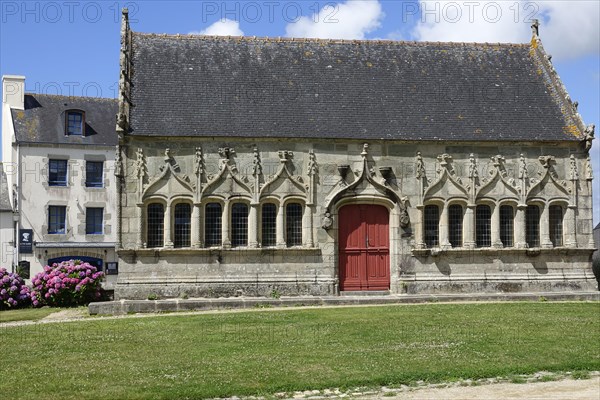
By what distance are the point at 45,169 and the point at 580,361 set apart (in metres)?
34.1

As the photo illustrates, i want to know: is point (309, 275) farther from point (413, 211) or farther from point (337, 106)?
point (337, 106)

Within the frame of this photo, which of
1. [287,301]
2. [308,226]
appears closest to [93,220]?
[308,226]

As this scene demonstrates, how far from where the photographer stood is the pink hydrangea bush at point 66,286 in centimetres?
2309

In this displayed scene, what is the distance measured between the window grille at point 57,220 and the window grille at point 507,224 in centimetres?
2479

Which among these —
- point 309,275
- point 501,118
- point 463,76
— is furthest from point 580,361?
point 463,76

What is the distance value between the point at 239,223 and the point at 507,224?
28.1 feet

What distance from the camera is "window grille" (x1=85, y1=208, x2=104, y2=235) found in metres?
42.1

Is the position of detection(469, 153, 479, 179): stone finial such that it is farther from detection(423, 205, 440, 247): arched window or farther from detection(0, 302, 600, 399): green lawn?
detection(0, 302, 600, 399): green lawn

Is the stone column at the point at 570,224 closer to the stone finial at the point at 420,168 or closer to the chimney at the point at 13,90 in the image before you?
the stone finial at the point at 420,168

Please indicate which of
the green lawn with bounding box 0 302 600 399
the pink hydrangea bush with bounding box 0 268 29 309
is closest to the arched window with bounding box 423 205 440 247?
the green lawn with bounding box 0 302 600 399

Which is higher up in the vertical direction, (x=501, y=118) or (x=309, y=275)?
(x=501, y=118)

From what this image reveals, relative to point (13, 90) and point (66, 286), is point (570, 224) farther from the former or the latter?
point (13, 90)

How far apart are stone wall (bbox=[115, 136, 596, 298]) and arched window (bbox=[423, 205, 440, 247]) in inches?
9.3

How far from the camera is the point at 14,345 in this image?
14742 millimetres
